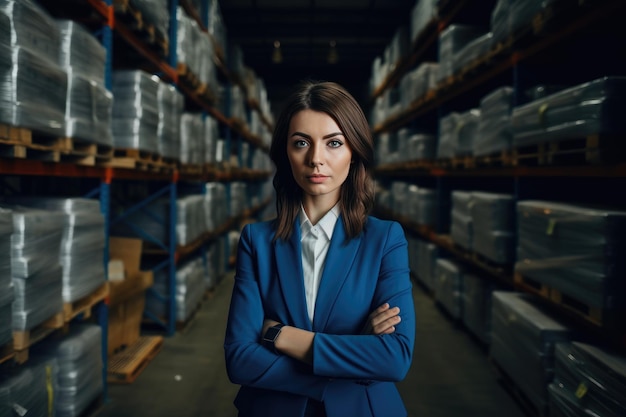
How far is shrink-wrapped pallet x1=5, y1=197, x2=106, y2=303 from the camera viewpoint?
346 centimetres

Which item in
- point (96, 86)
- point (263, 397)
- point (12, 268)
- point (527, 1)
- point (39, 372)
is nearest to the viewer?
point (263, 397)

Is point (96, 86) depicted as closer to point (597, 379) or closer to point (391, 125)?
point (597, 379)

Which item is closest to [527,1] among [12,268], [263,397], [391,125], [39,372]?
[263,397]

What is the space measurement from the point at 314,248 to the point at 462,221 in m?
4.60

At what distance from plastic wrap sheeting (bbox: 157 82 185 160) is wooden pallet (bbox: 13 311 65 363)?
2.39 metres

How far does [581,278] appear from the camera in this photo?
332 centimetres

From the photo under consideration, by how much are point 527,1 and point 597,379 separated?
3154 millimetres

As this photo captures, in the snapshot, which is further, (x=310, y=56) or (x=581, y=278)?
(x=310, y=56)

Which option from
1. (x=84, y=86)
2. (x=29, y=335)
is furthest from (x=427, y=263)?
(x=29, y=335)

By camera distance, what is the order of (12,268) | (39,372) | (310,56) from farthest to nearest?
(310,56) → (39,372) → (12,268)

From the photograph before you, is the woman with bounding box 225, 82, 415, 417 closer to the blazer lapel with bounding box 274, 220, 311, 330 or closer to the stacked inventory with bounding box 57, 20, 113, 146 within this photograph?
the blazer lapel with bounding box 274, 220, 311, 330

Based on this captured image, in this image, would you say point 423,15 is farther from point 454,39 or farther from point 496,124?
point 496,124

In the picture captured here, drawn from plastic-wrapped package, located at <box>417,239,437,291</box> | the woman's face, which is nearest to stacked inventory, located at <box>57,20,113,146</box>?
the woman's face

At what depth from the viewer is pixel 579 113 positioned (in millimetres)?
3449
